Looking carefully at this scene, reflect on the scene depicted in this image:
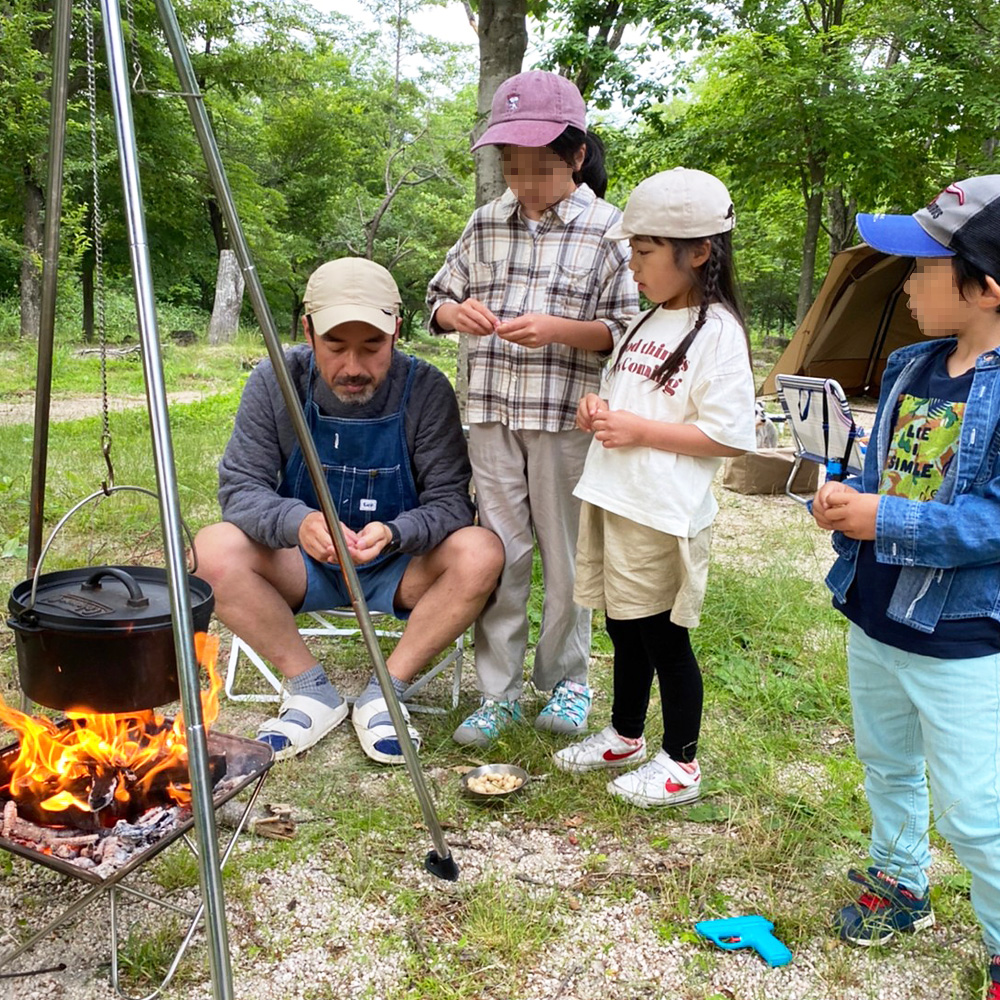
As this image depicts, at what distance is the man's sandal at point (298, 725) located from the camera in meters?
2.60

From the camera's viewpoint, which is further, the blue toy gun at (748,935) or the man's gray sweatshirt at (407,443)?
the man's gray sweatshirt at (407,443)

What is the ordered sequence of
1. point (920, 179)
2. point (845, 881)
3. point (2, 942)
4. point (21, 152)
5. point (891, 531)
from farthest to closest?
point (21, 152), point (920, 179), point (845, 881), point (2, 942), point (891, 531)

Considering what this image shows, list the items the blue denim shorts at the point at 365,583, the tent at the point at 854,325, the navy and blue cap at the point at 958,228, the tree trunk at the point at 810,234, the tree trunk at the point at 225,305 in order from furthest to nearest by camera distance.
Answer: the tree trunk at the point at 225,305, the tree trunk at the point at 810,234, the tent at the point at 854,325, the blue denim shorts at the point at 365,583, the navy and blue cap at the point at 958,228

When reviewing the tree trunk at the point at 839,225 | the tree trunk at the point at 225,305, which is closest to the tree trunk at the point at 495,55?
the tree trunk at the point at 839,225

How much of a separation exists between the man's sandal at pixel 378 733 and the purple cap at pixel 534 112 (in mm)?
1602

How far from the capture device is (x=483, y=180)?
414 cm

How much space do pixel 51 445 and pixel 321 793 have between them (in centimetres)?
531

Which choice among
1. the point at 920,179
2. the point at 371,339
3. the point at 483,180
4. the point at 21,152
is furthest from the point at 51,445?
the point at 920,179

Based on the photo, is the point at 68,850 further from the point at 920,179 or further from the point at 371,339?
the point at 920,179

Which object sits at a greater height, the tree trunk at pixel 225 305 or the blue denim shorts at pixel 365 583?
the blue denim shorts at pixel 365 583

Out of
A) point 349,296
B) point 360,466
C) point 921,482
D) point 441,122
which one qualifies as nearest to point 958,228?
point 921,482

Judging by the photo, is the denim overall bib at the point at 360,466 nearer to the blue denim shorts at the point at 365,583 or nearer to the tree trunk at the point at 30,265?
the blue denim shorts at the point at 365,583

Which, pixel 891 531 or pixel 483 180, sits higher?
pixel 483 180

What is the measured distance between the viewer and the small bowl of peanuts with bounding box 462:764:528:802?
2379 millimetres
